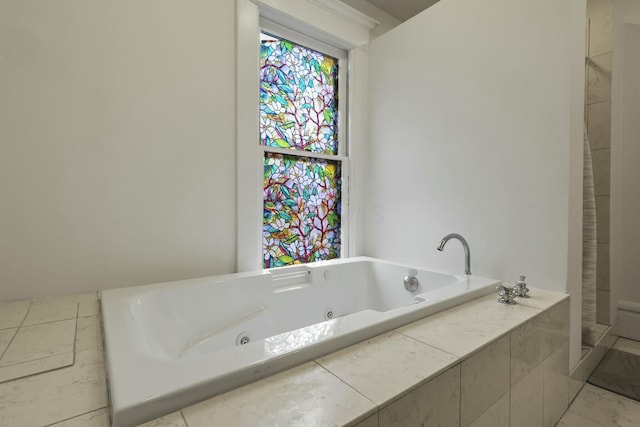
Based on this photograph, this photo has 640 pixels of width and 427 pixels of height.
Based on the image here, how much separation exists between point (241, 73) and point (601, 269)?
253 cm

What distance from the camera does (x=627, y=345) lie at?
183cm

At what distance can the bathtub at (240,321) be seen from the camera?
594 mm

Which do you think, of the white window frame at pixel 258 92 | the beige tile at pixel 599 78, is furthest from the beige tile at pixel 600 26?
the white window frame at pixel 258 92

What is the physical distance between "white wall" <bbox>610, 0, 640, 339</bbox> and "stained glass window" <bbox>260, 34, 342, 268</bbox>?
6.03 feet

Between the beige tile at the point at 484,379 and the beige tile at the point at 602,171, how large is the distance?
1.65 m

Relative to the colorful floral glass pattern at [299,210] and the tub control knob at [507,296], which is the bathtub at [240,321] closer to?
the tub control knob at [507,296]

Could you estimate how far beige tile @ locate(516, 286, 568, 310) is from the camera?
1.16 meters

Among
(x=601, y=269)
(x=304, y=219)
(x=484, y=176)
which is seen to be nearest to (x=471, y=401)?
(x=484, y=176)

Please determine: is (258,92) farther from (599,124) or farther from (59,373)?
(599,124)

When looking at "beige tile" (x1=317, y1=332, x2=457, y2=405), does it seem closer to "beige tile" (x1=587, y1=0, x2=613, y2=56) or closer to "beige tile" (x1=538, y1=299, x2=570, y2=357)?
"beige tile" (x1=538, y1=299, x2=570, y2=357)

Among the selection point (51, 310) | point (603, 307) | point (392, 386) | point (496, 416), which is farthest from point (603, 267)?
point (51, 310)

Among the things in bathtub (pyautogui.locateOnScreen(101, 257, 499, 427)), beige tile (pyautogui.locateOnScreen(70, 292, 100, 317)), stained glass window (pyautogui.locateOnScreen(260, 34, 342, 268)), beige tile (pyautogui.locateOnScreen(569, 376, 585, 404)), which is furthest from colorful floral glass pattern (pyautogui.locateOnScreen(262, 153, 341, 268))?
beige tile (pyautogui.locateOnScreen(569, 376, 585, 404))

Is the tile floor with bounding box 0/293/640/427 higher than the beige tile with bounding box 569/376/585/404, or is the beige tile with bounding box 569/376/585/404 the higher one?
the tile floor with bounding box 0/293/640/427

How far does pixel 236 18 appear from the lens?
5.17 feet
